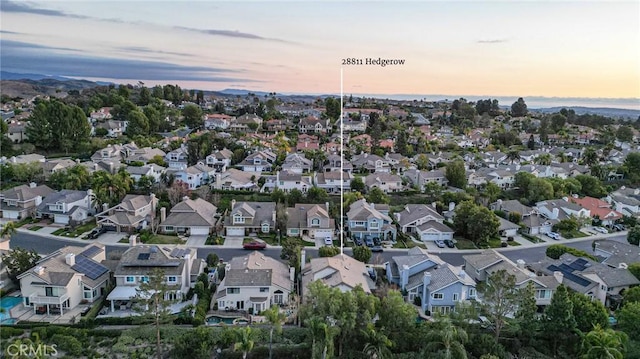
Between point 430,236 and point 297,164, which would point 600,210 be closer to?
point 430,236

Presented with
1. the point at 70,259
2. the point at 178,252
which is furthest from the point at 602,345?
the point at 70,259

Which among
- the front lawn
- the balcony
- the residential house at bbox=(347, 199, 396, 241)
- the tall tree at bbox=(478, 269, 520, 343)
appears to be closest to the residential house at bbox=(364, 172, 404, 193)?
the residential house at bbox=(347, 199, 396, 241)

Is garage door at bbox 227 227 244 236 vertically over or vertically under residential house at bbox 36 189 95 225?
under

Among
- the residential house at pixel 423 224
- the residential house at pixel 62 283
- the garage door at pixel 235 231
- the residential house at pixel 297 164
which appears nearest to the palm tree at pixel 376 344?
the residential house at pixel 62 283

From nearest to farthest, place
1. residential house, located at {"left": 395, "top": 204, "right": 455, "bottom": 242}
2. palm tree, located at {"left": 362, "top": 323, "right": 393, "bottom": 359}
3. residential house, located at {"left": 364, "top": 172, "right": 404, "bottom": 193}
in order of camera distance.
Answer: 1. palm tree, located at {"left": 362, "top": 323, "right": 393, "bottom": 359}
2. residential house, located at {"left": 395, "top": 204, "right": 455, "bottom": 242}
3. residential house, located at {"left": 364, "top": 172, "right": 404, "bottom": 193}

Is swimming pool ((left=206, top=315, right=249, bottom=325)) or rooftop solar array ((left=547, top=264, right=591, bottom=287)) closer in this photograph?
Result: swimming pool ((left=206, top=315, right=249, bottom=325))

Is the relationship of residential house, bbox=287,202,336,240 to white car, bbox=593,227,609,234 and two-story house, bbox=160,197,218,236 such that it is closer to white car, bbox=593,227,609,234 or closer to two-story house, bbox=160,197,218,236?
two-story house, bbox=160,197,218,236

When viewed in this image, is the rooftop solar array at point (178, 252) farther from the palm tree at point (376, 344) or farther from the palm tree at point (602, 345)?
the palm tree at point (602, 345)
